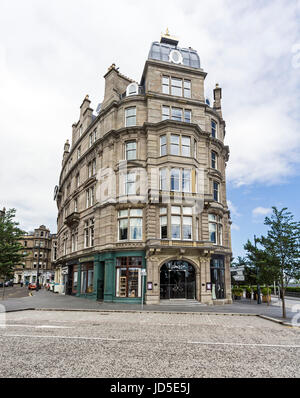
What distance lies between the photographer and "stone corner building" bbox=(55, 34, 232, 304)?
77.8ft

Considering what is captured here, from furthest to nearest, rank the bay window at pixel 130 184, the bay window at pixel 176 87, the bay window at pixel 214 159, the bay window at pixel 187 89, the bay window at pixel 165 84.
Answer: the bay window at pixel 214 159
the bay window at pixel 187 89
the bay window at pixel 176 87
the bay window at pixel 165 84
the bay window at pixel 130 184

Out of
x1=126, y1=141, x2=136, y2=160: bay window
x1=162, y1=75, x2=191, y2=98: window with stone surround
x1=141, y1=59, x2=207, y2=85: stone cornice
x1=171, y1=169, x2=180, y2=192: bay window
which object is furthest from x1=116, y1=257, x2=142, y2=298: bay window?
x1=141, y1=59, x2=207, y2=85: stone cornice

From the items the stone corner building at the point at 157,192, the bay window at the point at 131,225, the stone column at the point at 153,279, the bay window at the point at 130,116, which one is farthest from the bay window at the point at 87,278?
the bay window at the point at 130,116

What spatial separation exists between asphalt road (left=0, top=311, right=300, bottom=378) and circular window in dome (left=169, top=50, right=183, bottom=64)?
81.2ft

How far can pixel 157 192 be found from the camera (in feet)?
78.9

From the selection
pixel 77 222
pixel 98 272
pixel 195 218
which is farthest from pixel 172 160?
pixel 77 222

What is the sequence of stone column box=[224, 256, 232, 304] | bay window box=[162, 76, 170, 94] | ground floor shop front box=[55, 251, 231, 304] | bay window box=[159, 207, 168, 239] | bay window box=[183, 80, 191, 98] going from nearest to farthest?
1. ground floor shop front box=[55, 251, 231, 304]
2. bay window box=[159, 207, 168, 239]
3. stone column box=[224, 256, 232, 304]
4. bay window box=[162, 76, 170, 94]
5. bay window box=[183, 80, 191, 98]

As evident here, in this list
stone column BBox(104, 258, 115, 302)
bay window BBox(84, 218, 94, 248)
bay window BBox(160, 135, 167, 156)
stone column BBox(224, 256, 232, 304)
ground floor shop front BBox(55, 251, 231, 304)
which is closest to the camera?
ground floor shop front BBox(55, 251, 231, 304)

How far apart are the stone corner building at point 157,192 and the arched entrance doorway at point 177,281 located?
0.08 meters

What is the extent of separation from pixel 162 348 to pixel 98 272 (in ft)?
61.6

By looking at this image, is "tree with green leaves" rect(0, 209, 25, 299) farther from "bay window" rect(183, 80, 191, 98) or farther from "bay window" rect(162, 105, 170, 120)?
"bay window" rect(183, 80, 191, 98)

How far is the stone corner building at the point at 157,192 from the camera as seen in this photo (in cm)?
2370

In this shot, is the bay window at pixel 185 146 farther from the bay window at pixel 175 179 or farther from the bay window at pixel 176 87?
the bay window at pixel 176 87

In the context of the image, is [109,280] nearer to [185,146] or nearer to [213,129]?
[185,146]
